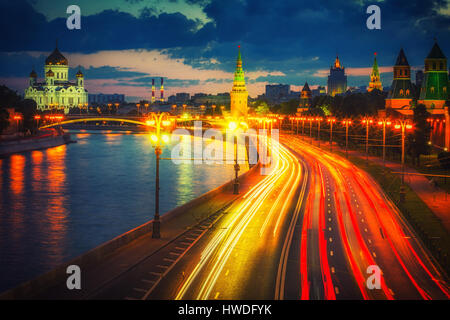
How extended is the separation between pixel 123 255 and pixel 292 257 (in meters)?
6.82

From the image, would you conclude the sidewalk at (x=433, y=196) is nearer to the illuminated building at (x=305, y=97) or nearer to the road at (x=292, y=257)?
the road at (x=292, y=257)

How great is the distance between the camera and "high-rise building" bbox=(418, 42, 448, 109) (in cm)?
9769

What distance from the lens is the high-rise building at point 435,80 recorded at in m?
97.7

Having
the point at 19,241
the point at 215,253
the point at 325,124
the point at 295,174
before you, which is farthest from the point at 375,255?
the point at 325,124

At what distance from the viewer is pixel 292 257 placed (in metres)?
21.1

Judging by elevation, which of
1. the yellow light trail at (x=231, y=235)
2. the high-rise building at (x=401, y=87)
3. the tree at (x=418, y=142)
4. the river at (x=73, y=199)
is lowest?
the river at (x=73, y=199)

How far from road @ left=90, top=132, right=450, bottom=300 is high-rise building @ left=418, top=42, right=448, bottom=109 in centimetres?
6825

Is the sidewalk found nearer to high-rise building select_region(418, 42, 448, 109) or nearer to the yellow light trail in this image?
the yellow light trail

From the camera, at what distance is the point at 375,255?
71.3 ft

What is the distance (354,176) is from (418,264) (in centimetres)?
2877

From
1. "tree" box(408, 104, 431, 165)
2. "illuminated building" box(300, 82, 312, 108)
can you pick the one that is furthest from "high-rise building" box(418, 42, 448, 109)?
"illuminated building" box(300, 82, 312, 108)

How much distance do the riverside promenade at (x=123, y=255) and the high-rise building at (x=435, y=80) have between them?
251 feet

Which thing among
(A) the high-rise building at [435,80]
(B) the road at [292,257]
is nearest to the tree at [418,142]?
(B) the road at [292,257]

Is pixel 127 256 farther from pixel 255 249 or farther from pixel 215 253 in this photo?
pixel 255 249
